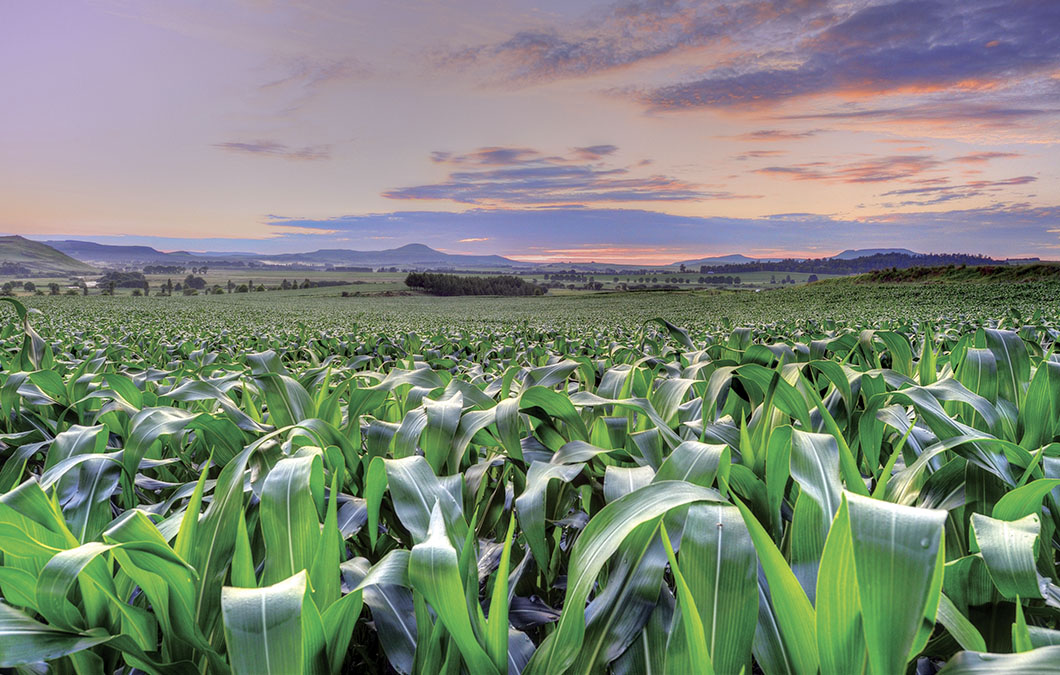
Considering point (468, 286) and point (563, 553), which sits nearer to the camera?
point (563, 553)

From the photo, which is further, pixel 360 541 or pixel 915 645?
pixel 360 541

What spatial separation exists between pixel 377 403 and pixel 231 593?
1237 millimetres

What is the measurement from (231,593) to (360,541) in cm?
56

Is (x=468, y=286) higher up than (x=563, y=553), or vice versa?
(x=468, y=286)

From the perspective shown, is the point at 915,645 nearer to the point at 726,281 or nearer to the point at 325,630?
the point at 325,630

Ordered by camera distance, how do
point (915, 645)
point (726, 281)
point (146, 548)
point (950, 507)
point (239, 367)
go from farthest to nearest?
point (726, 281) → point (239, 367) → point (950, 507) → point (146, 548) → point (915, 645)

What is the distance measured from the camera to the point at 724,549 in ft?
2.11

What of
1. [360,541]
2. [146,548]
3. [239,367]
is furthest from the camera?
[239,367]

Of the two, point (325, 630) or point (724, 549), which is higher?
point (724, 549)

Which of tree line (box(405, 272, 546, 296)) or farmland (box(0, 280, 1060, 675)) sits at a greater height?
tree line (box(405, 272, 546, 296))

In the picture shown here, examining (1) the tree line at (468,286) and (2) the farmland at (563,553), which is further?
(1) the tree line at (468,286)

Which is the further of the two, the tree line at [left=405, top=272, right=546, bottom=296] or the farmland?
the tree line at [left=405, top=272, right=546, bottom=296]

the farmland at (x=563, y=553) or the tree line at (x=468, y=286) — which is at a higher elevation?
the tree line at (x=468, y=286)

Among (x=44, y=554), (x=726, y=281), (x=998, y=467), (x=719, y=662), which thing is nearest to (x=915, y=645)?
(x=719, y=662)
